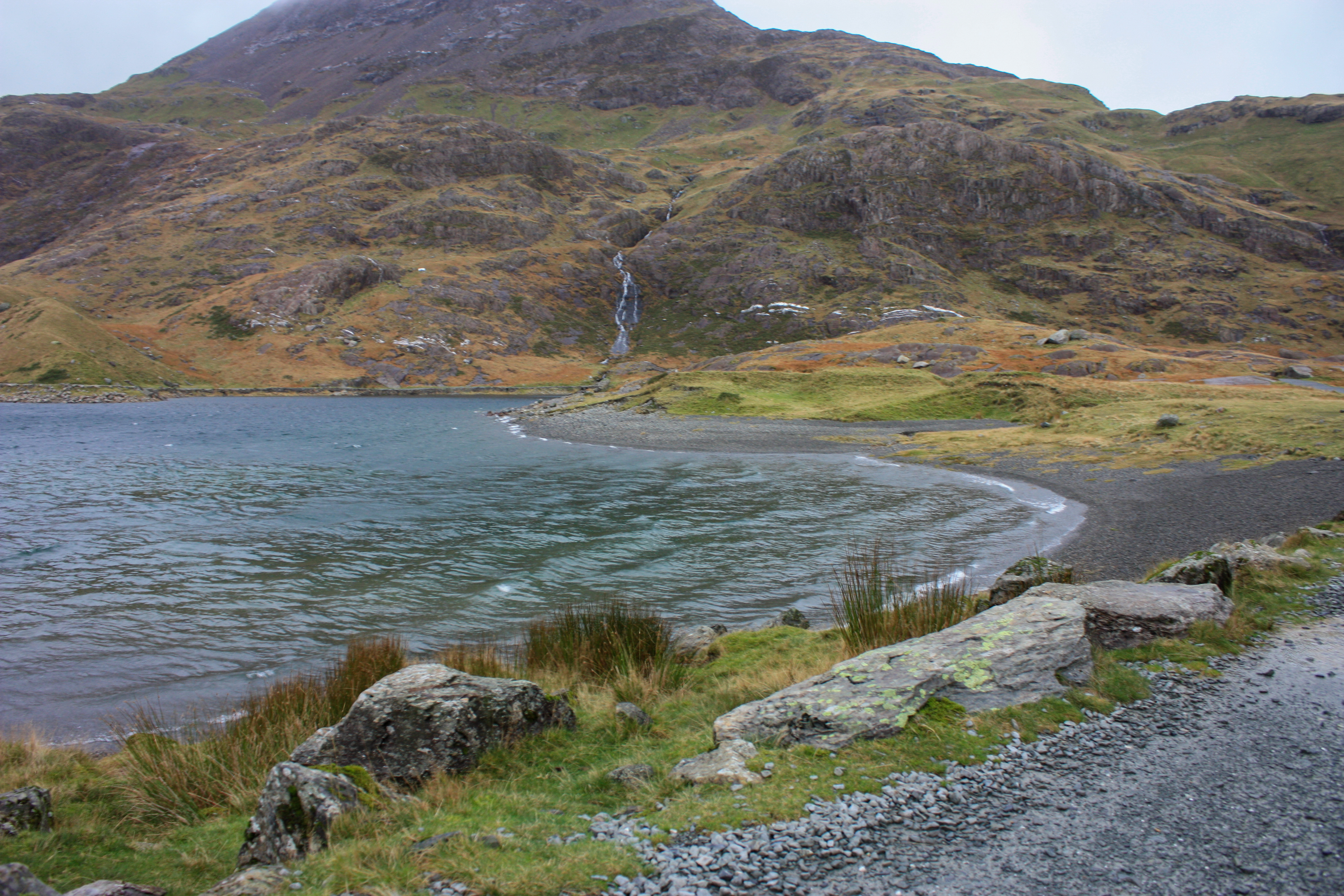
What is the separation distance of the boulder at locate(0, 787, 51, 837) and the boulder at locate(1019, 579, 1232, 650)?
10.3m

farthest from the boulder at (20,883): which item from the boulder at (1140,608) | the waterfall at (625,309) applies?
the waterfall at (625,309)

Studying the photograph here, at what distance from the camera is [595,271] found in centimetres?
16688

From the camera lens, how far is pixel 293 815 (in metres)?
4.86

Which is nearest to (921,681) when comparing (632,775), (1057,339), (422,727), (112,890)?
(632,775)

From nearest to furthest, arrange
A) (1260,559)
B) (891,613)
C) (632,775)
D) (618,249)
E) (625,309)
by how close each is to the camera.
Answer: (632,775)
(891,613)
(1260,559)
(625,309)
(618,249)

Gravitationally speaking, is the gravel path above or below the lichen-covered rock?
above

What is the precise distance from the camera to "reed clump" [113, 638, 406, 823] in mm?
6090

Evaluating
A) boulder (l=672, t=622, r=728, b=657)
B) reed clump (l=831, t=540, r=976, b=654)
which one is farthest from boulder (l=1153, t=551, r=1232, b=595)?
boulder (l=672, t=622, r=728, b=657)

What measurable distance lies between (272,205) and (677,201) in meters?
106

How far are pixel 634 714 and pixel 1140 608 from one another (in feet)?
21.5

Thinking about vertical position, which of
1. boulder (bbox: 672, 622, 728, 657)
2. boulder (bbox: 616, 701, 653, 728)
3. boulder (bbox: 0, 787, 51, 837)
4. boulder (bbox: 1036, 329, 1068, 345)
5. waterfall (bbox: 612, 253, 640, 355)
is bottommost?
boulder (bbox: 672, 622, 728, 657)

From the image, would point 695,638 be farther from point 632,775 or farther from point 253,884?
point 253,884

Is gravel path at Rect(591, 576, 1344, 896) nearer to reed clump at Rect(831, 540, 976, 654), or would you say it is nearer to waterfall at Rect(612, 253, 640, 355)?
reed clump at Rect(831, 540, 976, 654)

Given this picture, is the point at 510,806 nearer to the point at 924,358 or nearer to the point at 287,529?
the point at 287,529
